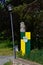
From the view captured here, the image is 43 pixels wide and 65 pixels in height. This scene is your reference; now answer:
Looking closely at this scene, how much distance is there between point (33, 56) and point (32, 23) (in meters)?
7.90

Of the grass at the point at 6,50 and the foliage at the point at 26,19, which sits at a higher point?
the foliage at the point at 26,19

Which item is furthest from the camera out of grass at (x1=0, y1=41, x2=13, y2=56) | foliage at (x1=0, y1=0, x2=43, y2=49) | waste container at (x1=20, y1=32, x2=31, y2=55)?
grass at (x1=0, y1=41, x2=13, y2=56)

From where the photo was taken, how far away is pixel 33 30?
21094mm

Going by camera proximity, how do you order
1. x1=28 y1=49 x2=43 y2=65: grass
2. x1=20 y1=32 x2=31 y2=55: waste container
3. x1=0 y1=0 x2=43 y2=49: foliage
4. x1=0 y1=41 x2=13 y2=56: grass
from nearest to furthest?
1. x1=28 y1=49 x2=43 y2=65: grass
2. x1=20 y1=32 x2=31 y2=55: waste container
3. x1=0 y1=0 x2=43 y2=49: foliage
4. x1=0 y1=41 x2=13 y2=56: grass

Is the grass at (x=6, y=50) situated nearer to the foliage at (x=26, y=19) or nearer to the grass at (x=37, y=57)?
the foliage at (x=26, y=19)

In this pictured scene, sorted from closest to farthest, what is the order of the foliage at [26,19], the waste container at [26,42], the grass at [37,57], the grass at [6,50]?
the grass at [37,57] < the waste container at [26,42] < the foliage at [26,19] < the grass at [6,50]

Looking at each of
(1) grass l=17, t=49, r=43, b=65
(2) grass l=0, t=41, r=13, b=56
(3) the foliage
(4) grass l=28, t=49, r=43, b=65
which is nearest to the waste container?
(1) grass l=17, t=49, r=43, b=65

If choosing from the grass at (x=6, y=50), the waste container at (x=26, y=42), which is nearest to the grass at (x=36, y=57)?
the waste container at (x=26, y=42)

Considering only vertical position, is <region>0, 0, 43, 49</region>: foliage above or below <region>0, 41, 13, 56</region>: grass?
above

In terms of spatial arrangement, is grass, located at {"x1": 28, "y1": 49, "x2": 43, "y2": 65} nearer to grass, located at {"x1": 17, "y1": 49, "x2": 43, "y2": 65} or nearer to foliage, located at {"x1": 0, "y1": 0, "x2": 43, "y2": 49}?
grass, located at {"x1": 17, "y1": 49, "x2": 43, "y2": 65}

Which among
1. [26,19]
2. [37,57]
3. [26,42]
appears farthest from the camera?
[26,19]

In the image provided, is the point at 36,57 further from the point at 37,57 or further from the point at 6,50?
the point at 6,50

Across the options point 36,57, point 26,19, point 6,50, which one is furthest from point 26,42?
point 6,50

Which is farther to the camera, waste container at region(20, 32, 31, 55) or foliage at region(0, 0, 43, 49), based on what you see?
foliage at region(0, 0, 43, 49)
